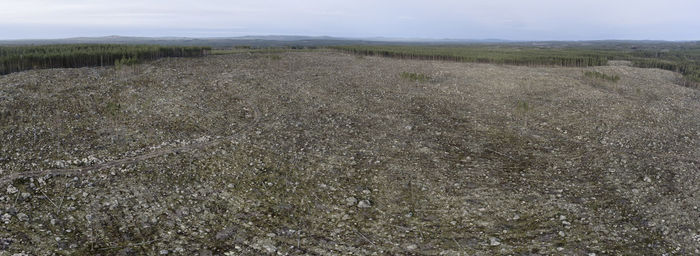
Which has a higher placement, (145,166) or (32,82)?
(32,82)

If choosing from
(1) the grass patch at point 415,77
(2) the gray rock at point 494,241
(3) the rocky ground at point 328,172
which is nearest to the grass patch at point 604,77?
(3) the rocky ground at point 328,172

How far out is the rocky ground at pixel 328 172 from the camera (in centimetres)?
1155

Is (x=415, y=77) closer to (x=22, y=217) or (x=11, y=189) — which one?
(x=11, y=189)

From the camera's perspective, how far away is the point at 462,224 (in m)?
12.7

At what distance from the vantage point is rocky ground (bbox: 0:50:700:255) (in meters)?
11.6

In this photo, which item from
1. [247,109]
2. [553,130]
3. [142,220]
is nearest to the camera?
[142,220]

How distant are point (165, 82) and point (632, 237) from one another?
29086 millimetres

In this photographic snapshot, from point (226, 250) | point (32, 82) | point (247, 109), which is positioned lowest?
point (226, 250)

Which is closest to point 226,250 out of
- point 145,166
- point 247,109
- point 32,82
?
point 145,166

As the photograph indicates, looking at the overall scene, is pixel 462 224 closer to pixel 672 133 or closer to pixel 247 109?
pixel 247 109

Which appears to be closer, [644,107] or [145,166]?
[145,166]

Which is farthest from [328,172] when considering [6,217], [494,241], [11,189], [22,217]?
[11,189]

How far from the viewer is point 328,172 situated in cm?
1648

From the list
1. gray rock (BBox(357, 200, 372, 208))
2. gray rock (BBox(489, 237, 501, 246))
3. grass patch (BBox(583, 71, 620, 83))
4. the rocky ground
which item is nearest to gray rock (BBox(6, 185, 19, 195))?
the rocky ground
